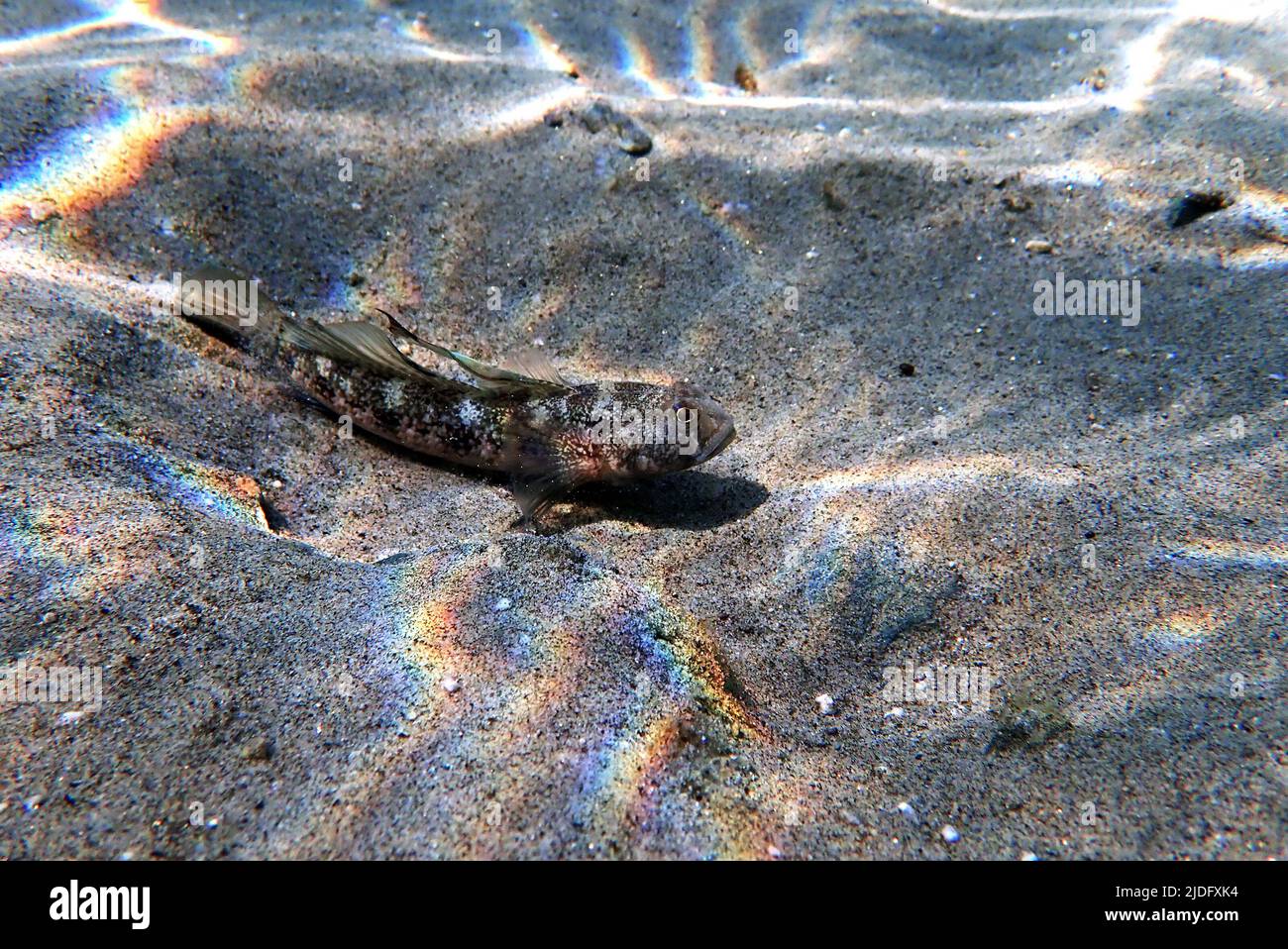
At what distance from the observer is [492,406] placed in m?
3.96

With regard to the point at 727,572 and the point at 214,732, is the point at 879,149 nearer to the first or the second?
the point at 727,572

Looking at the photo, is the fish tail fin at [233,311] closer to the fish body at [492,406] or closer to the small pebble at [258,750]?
the fish body at [492,406]

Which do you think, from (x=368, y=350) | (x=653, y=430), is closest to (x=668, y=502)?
(x=653, y=430)

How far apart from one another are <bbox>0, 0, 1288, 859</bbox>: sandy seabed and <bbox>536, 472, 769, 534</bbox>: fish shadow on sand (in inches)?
1.2

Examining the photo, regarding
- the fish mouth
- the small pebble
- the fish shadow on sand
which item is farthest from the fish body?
the small pebble

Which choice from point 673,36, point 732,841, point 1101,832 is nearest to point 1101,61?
point 673,36

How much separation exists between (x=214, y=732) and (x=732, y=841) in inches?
68.8

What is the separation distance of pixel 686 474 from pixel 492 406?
4.08 ft

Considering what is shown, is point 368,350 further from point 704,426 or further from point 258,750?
point 258,750

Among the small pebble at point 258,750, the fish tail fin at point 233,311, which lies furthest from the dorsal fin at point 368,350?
the small pebble at point 258,750

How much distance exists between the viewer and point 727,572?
3369 millimetres

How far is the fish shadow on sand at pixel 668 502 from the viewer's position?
3.76 meters

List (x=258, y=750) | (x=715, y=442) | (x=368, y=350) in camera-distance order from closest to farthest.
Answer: (x=258, y=750)
(x=715, y=442)
(x=368, y=350)

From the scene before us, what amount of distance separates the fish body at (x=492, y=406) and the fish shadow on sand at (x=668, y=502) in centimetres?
17
